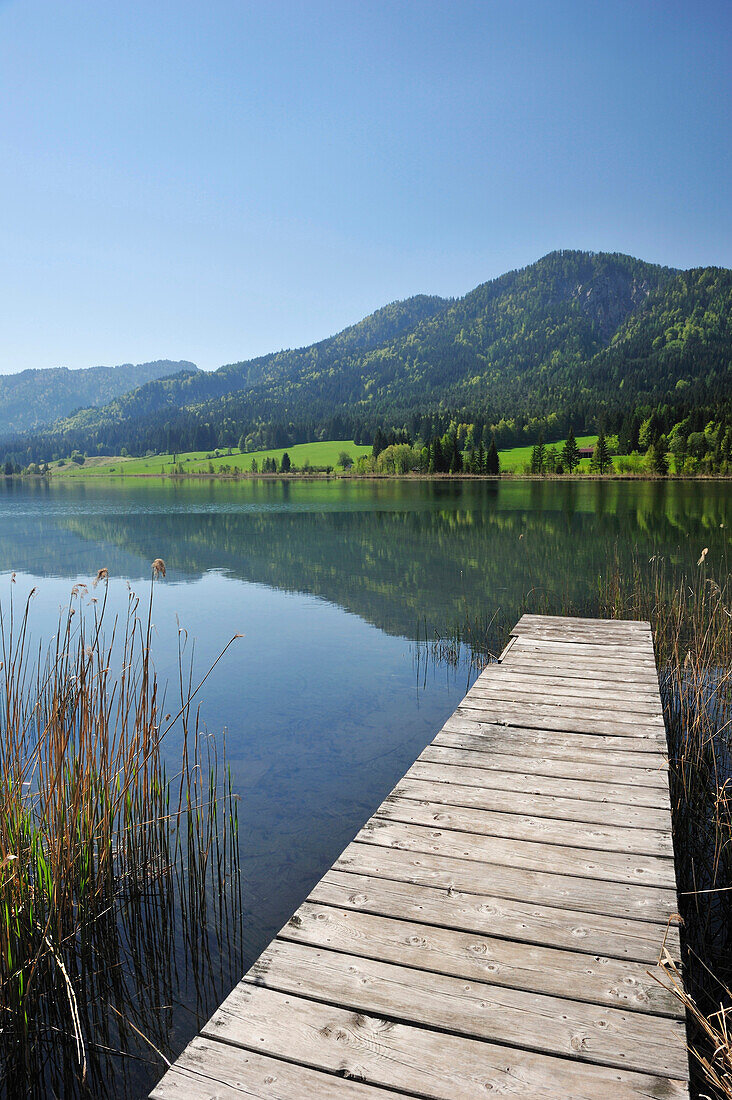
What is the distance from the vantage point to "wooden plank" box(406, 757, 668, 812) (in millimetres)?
3633

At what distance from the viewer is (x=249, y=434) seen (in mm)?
138750

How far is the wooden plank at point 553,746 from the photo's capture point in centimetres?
416

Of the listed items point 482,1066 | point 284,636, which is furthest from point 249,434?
point 482,1066

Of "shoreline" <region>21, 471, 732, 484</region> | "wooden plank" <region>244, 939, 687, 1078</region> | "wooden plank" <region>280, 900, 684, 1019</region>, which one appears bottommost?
"wooden plank" <region>280, 900, 684, 1019</region>

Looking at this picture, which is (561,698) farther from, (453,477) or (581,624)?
(453,477)

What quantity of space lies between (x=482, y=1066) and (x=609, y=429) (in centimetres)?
10704

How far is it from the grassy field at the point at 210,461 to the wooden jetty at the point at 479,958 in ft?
334

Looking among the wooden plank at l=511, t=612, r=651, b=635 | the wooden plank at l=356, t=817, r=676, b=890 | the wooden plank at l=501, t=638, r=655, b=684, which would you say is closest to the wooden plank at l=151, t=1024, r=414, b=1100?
the wooden plank at l=356, t=817, r=676, b=890

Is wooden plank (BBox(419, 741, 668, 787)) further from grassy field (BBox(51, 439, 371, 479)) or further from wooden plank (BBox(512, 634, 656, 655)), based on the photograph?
grassy field (BBox(51, 439, 371, 479))

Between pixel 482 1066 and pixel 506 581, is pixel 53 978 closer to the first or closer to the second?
pixel 482 1066

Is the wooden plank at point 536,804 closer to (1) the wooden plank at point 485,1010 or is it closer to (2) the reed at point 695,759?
(2) the reed at point 695,759

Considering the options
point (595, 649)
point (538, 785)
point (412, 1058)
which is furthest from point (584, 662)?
point (412, 1058)

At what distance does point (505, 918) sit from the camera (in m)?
2.57

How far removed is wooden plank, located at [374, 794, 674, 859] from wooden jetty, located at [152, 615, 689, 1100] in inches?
0.4
